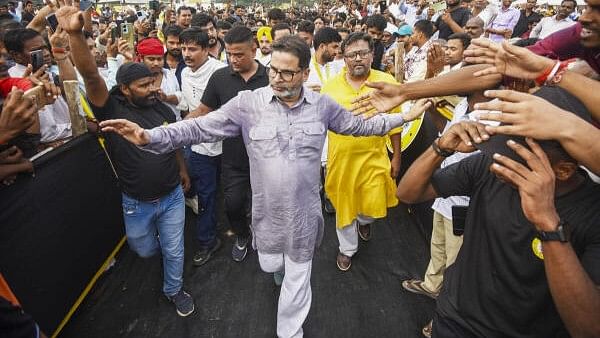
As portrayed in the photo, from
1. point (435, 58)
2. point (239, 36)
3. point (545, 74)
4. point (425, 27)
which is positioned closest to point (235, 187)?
A: point (239, 36)

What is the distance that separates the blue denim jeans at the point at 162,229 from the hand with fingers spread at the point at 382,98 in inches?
71.9

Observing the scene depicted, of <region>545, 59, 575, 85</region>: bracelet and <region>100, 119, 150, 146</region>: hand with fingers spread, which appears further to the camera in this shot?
<region>100, 119, 150, 146</region>: hand with fingers spread

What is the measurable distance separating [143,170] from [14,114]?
41.2 inches

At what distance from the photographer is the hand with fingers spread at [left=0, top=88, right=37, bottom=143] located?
1.84m

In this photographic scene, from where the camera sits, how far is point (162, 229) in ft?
10.0

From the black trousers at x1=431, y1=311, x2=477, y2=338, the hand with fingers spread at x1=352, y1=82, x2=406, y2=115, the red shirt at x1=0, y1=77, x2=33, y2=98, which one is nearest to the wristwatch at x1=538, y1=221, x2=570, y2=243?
the black trousers at x1=431, y1=311, x2=477, y2=338

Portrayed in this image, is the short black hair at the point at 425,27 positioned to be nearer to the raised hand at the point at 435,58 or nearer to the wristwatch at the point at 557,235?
the raised hand at the point at 435,58

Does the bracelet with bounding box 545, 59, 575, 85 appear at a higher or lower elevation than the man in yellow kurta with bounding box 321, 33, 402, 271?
higher

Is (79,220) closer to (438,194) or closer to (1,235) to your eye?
(1,235)

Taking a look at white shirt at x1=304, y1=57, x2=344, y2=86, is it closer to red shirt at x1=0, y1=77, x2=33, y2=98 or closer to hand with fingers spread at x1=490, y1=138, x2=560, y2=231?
red shirt at x1=0, y1=77, x2=33, y2=98

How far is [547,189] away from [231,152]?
2.81 m

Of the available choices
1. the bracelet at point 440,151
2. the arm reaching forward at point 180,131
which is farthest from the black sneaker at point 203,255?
the bracelet at point 440,151

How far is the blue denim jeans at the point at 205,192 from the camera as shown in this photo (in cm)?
383

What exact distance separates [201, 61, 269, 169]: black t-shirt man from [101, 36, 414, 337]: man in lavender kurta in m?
1.01
